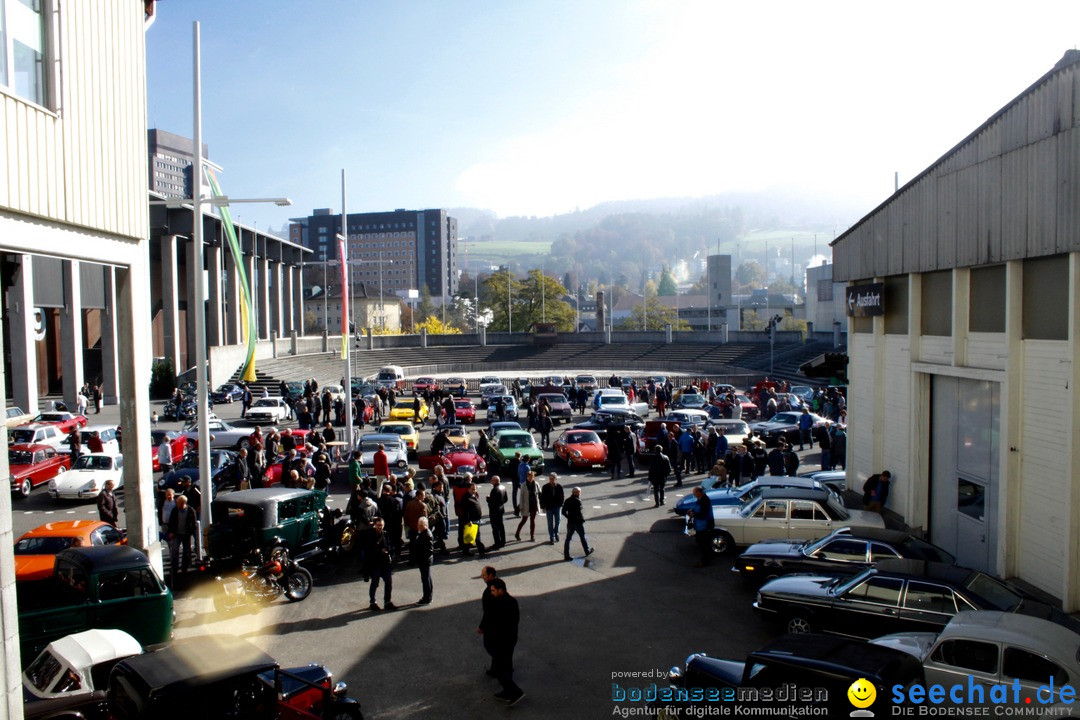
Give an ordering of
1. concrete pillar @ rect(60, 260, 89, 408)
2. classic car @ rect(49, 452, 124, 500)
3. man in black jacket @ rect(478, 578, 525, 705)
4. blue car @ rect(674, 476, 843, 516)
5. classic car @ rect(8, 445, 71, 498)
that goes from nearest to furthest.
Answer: man in black jacket @ rect(478, 578, 525, 705), blue car @ rect(674, 476, 843, 516), classic car @ rect(49, 452, 124, 500), classic car @ rect(8, 445, 71, 498), concrete pillar @ rect(60, 260, 89, 408)

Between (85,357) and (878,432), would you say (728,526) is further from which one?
(85,357)

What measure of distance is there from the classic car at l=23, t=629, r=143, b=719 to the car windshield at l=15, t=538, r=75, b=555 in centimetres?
472

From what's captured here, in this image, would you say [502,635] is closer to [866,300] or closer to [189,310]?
[866,300]

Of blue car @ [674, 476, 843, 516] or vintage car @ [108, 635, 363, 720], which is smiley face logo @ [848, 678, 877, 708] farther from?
blue car @ [674, 476, 843, 516]

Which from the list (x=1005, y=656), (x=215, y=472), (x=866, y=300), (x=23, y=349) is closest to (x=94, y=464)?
(x=215, y=472)

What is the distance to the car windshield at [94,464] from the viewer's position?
20750 mm

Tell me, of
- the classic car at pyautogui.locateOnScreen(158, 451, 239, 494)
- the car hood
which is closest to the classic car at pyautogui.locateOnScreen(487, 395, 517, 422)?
the classic car at pyautogui.locateOnScreen(158, 451, 239, 494)

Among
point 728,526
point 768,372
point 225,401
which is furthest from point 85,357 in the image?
point 728,526

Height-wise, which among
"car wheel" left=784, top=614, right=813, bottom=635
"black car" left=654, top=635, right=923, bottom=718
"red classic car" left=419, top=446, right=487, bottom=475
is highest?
"black car" left=654, top=635, right=923, bottom=718

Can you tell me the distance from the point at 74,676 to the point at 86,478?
13.8m

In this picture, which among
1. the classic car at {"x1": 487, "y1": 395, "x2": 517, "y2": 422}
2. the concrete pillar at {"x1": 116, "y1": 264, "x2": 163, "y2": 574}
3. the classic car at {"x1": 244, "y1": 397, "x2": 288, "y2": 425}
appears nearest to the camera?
the concrete pillar at {"x1": 116, "y1": 264, "x2": 163, "y2": 574}

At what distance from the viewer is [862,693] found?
6.42 meters

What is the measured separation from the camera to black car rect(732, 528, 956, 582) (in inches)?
474

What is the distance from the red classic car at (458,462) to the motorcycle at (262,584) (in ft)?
30.0
